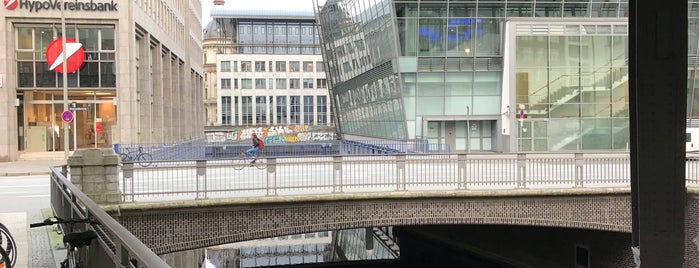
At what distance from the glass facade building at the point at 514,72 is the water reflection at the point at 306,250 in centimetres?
837

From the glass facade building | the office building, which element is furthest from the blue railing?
the office building

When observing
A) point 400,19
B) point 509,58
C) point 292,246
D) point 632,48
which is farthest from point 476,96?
point 632,48

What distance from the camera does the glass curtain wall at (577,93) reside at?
3638 centimetres

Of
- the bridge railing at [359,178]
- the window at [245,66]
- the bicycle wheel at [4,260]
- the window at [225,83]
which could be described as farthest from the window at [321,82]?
the bicycle wheel at [4,260]

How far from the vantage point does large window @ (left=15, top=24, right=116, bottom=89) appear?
3775 centimetres

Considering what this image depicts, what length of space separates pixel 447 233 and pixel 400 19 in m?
15.6

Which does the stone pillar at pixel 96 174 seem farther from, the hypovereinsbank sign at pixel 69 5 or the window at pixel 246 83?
the window at pixel 246 83

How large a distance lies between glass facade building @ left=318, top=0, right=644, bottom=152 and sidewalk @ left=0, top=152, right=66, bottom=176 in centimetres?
1876

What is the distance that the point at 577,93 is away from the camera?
3662cm

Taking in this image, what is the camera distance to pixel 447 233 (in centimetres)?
2269

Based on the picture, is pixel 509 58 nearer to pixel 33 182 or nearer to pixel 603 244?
pixel 603 244

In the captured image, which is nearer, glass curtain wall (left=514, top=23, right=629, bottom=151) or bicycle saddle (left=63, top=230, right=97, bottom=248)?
bicycle saddle (left=63, top=230, right=97, bottom=248)

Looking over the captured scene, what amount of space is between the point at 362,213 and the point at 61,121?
3149 centimetres

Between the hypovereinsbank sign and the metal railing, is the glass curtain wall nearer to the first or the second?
the hypovereinsbank sign
